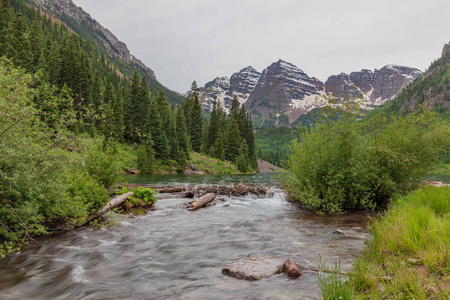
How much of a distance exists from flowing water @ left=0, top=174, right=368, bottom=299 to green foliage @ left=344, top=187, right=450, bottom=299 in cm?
111

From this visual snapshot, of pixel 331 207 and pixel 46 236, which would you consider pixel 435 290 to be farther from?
pixel 46 236

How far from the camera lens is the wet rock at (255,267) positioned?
20.5 ft

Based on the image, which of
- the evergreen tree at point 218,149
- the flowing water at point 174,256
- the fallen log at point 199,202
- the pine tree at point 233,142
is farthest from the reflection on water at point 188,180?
the pine tree at point 233,142

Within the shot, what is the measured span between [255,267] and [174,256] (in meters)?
3.10

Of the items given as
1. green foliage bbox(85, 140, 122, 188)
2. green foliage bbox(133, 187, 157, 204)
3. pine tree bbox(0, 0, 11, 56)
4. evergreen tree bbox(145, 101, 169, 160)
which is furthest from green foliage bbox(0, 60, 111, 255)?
pine tree bbox(0, 0, 11, 56)

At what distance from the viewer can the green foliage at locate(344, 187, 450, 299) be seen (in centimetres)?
381

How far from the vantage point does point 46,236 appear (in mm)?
9688

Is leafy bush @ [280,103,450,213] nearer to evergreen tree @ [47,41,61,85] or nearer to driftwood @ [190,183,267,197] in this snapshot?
driftwood @ [190,183,267,197]

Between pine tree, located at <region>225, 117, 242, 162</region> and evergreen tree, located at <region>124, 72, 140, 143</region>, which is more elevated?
evergreen tree, located at <region>124, 72, 140, 143</region>

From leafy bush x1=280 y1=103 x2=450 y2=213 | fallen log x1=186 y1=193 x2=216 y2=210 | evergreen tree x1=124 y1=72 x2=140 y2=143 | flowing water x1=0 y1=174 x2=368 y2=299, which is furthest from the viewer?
evergreen tree x1=124 y1=72 x2=140 y2=143

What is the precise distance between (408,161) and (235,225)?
34.4 feet

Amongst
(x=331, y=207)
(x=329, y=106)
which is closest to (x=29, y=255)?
(x=331, y=207)

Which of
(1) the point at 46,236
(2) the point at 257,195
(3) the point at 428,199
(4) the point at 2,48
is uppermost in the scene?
(4) the point at 2,48

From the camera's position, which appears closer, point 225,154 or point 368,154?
point 368,154
